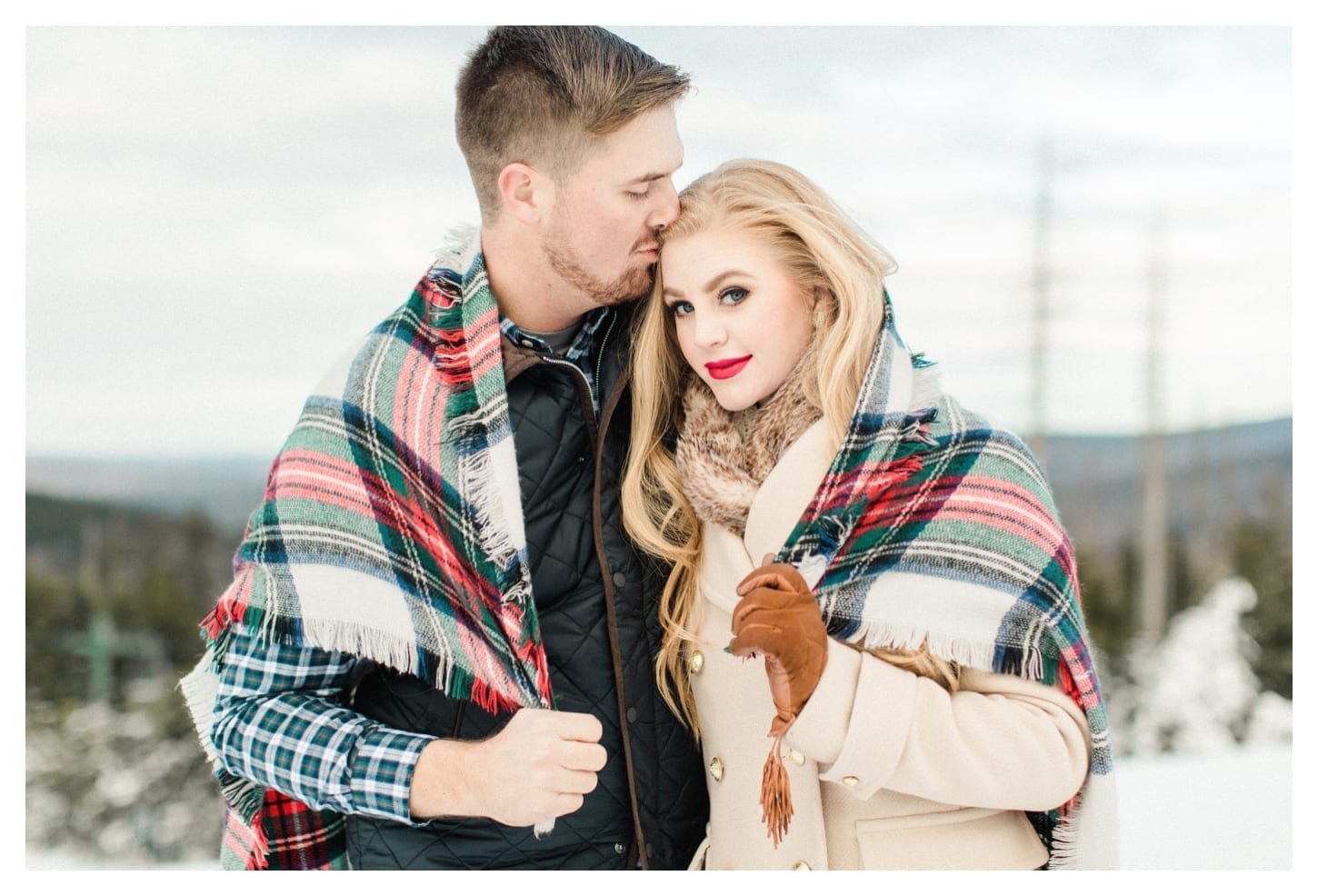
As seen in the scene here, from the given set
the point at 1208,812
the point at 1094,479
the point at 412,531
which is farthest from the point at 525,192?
the point at 1094,479

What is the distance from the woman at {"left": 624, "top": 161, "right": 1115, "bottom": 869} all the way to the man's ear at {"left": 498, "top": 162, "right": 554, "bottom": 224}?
0.90 feet

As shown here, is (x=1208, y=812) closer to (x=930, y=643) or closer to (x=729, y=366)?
(x=930, y=643)

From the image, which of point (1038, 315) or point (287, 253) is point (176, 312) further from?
point (1038, 315)

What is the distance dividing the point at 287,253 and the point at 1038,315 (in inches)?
109

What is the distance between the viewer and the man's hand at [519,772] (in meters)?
1.97

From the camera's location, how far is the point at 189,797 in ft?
16.6

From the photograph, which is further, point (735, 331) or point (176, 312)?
point (176, 312)

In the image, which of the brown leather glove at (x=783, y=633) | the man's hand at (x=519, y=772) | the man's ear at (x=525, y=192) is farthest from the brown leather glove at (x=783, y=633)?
the man's ear at (x=525, y=192)

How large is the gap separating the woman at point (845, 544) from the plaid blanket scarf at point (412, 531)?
294mm

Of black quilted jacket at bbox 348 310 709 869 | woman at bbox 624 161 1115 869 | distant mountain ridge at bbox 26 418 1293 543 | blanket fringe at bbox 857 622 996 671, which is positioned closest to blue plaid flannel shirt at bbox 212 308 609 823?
black quilted jacket at bbox 348 310 709 869

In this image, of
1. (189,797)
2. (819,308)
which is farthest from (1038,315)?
(189,797)

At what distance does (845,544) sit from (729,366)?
0.42 m

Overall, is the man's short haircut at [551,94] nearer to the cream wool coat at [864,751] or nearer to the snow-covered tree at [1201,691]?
the cream wool coat at [864,751]

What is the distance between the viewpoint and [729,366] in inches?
83.9
